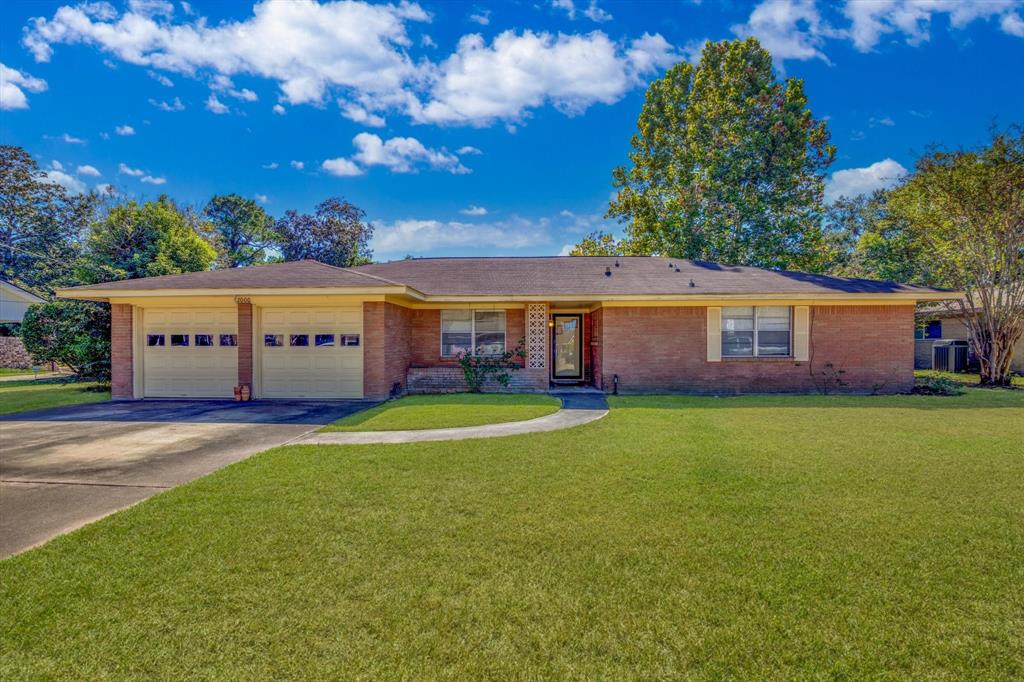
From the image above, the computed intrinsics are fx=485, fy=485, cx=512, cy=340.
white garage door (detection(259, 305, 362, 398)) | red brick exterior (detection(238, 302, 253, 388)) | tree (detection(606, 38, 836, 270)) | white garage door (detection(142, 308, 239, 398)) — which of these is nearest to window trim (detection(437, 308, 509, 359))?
white garage door (detection(259, 305, 362, 398))

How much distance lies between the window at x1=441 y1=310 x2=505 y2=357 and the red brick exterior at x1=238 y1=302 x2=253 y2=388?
16.3 feet

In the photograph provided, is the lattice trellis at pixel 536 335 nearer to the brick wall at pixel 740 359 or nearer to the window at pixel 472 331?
the window at pixel 472 331

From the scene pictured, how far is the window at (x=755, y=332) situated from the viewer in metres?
13.3

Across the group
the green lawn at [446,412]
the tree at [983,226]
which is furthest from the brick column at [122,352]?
the tree at [983,226]

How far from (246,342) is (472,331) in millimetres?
5887

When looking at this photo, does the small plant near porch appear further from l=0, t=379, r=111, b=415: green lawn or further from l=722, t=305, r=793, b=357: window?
l=0, t=379, r=111, b=415: green lawn

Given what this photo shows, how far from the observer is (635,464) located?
5.85 metres

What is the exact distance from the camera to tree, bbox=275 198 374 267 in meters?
37.2

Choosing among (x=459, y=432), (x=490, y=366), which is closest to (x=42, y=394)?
(x=490, y=366)

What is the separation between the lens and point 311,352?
12.2 meters

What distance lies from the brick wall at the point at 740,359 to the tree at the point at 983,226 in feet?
11.5

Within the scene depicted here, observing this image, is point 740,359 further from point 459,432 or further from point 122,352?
point 122,352

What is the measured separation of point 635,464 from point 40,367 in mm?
28077

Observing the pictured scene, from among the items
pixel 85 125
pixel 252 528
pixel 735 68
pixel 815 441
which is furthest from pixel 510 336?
pixel 85 125
